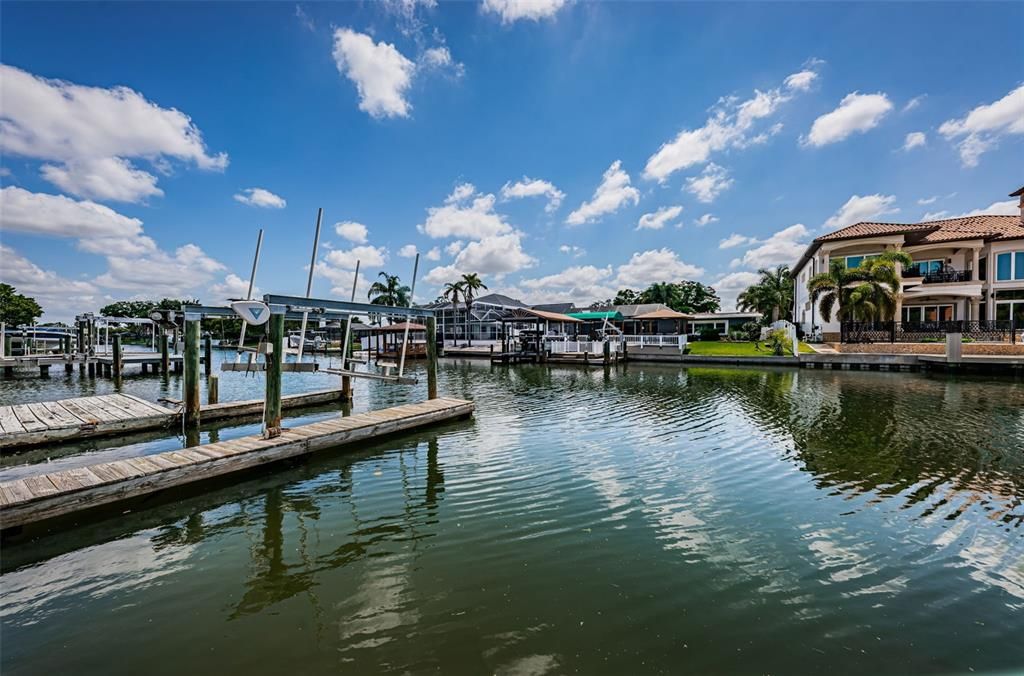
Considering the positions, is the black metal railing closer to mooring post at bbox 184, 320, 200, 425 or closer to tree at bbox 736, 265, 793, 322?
tree at bbox 736, 265, 793, 322

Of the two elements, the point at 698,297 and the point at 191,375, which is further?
the point at 698,297

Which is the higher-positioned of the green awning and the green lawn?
the green awning

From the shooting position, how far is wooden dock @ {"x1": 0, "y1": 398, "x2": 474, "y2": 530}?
19.1 feet

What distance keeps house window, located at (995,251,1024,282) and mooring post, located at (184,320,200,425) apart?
5147cm

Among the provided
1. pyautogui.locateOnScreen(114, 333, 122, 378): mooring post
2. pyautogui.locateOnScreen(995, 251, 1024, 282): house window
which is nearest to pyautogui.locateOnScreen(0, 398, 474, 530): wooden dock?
pyautogui.locateOnScreen(114, 333, 122, 378): mooring post

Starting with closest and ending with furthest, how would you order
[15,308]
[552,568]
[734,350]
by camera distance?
1. [552,568]
2. [734,350]
3. [15,308]

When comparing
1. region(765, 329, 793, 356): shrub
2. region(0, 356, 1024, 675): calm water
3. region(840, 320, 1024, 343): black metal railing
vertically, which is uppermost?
region(840, 320, 1024, 343): black metal railing

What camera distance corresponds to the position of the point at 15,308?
5281cm

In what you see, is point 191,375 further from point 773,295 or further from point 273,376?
point 773,295

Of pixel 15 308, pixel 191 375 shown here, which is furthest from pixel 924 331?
pixel 15 308

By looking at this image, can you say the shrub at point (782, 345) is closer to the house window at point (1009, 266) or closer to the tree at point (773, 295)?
the house window at point (1009, 266)

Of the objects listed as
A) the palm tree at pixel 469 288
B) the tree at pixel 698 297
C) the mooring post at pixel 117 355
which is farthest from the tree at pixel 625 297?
the mooring post at pixel 117 355

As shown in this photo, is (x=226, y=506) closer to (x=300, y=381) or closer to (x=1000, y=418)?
(x=300, y=381)

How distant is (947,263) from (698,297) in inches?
1752
